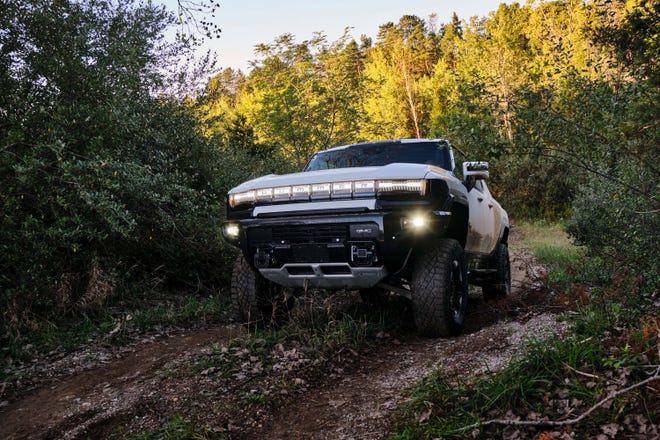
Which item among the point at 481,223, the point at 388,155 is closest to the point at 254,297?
the point at 388,155

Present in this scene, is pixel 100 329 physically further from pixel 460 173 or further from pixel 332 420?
pixel 460 173

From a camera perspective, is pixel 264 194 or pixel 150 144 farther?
pixel 150 144

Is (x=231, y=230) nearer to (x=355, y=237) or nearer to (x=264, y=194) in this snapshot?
(x=264, y=194)

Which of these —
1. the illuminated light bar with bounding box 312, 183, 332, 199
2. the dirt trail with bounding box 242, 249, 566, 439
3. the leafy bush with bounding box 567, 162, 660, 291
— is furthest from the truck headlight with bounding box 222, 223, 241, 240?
the leafy bush with bounding box 567, 162, 660, 291

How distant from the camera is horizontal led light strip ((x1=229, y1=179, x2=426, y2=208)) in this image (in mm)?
4113

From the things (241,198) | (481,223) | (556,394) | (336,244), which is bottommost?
(556,394)

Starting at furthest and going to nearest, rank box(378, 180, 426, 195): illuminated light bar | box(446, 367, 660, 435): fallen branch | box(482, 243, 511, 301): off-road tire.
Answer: box(482, 243, 511, 301): off-road tire, box(378, 180, 426, 195): illuminated light bar, box(446, 367, 660, 435): fallen branch

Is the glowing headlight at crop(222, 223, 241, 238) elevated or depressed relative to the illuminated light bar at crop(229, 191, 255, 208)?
depressed

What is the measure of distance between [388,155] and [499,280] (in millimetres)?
2633

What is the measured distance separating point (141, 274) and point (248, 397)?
4.63 meters

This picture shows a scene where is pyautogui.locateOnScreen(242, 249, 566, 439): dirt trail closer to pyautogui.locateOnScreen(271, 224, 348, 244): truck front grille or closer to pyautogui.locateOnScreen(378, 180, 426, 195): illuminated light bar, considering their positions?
pyautogui.locateOnScreen(271, 224, 348, 244): truck front grille

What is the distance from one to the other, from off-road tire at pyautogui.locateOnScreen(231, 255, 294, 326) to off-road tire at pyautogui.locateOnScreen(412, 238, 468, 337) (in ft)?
4.15

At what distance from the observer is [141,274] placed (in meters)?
7.57

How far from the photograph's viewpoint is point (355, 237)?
164 inches
